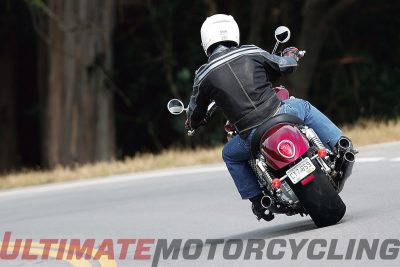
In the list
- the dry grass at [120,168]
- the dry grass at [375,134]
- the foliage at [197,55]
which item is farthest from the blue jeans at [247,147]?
the foliage at [197,55]

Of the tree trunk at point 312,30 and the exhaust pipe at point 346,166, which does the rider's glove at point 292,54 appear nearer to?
the exhaust pipe at point 346,166

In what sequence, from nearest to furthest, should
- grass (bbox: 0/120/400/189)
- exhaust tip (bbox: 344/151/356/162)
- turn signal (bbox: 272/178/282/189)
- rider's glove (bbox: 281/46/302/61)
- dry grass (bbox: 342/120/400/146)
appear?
turn signal (bbox: 272/178/282/189)
exhaust tip (bbox: 344/151/356/162)
rider's glove (bbox: 281/46/302/61)
dry grass (bbox: 342/120/400/146)
grass (bbox: 0/120/400/189)

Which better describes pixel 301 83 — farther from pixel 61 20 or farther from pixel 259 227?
pixel 259 227

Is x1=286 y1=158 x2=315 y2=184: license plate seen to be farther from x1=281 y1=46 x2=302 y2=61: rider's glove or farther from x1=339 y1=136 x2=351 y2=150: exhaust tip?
x1=281 y1=46 x2=302 y2=61: rider's glove

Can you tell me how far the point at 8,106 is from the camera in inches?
1195

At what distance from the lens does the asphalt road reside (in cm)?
869

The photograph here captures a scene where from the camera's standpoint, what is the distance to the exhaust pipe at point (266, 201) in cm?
914

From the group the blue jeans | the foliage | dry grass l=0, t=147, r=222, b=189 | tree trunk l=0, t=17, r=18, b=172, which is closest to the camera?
the blue jeans

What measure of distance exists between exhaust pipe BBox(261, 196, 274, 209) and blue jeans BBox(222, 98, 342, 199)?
19 cm

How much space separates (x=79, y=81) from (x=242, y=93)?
50.3 ft

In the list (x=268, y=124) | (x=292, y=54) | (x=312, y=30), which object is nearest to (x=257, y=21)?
(x=312, y=30)

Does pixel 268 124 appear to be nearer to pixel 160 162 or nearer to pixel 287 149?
pixel 287 149

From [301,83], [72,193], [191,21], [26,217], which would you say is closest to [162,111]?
[191,21]

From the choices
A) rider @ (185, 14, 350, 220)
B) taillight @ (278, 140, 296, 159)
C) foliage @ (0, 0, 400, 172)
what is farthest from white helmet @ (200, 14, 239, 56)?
foliage @ (0, 0, 400, 172)
